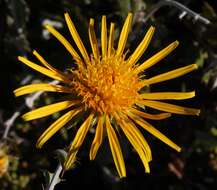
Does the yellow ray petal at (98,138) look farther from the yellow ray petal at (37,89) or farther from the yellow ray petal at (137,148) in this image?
the yellow ray petal at (37,89)

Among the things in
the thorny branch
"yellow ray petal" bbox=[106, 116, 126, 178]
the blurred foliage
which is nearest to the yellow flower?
the blurred foliage

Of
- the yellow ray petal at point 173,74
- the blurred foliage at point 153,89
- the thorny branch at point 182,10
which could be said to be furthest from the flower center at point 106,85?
the blurred foliage at point 153,89

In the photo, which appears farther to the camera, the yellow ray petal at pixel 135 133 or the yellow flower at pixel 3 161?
the yellow flower at pixel 3 161

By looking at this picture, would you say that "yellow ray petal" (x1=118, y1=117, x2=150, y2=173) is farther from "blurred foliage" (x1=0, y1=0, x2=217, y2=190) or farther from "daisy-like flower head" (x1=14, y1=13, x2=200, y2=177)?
"blurred foliage" (x1=0, y1=0, x2=217, y2=190)

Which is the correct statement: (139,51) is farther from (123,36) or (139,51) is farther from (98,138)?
(98,138)

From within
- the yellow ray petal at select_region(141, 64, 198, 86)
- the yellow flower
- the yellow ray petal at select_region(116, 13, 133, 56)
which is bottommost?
the yellow flower

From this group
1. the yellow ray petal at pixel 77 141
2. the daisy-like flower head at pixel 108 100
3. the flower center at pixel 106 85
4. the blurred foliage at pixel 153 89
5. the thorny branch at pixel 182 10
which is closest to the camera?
the yellow ray petal at pixel 77 141

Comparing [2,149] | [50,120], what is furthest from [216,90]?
[2,149]
